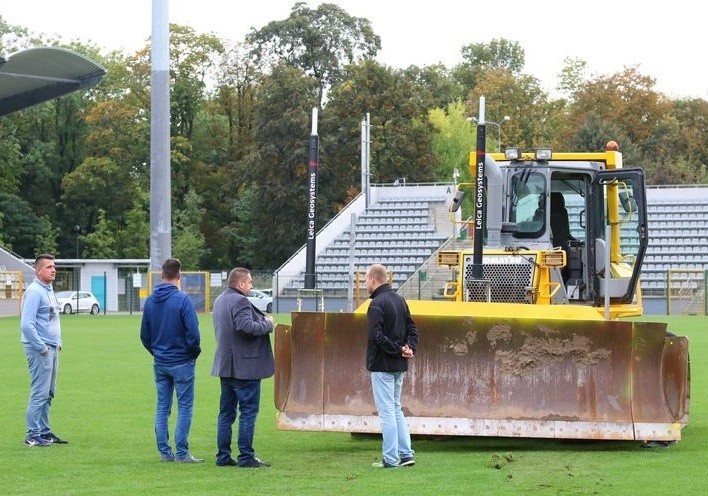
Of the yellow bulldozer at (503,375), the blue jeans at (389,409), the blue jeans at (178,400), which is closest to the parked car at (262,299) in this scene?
the yellow bulldozer at (503,375)

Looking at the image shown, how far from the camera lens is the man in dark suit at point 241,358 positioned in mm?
11258

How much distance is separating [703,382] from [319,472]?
10.2 meters

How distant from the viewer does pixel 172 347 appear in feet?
38.3

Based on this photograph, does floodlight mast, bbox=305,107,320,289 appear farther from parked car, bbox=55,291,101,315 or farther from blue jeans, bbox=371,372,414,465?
parked car, bbox=55,291,101,315

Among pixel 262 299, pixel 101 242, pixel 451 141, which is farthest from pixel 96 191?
pixel 262 299

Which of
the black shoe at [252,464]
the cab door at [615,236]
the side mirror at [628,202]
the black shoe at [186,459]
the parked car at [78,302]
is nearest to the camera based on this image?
the black shoe at [252,464]

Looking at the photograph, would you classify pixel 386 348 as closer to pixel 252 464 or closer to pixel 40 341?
pixel 252 464

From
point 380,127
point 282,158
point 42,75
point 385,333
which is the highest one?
point 380,127

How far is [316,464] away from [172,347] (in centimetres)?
155

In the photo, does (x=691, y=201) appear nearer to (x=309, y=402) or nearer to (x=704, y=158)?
(x=704, y=158)

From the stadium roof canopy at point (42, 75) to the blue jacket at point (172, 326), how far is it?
2947 cm

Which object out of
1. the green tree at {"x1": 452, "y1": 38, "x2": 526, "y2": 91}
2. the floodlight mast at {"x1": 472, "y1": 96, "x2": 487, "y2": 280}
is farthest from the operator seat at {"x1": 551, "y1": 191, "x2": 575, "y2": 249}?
the green tree at {"x1": 452, "y1": 38, "x2": 526, "y2": 91}

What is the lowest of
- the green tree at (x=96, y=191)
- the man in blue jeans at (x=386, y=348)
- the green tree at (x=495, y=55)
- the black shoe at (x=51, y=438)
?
the black shoe at (x=51, y=438)

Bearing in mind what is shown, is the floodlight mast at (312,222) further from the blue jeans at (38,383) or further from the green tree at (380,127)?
the green tree at (380,127)
